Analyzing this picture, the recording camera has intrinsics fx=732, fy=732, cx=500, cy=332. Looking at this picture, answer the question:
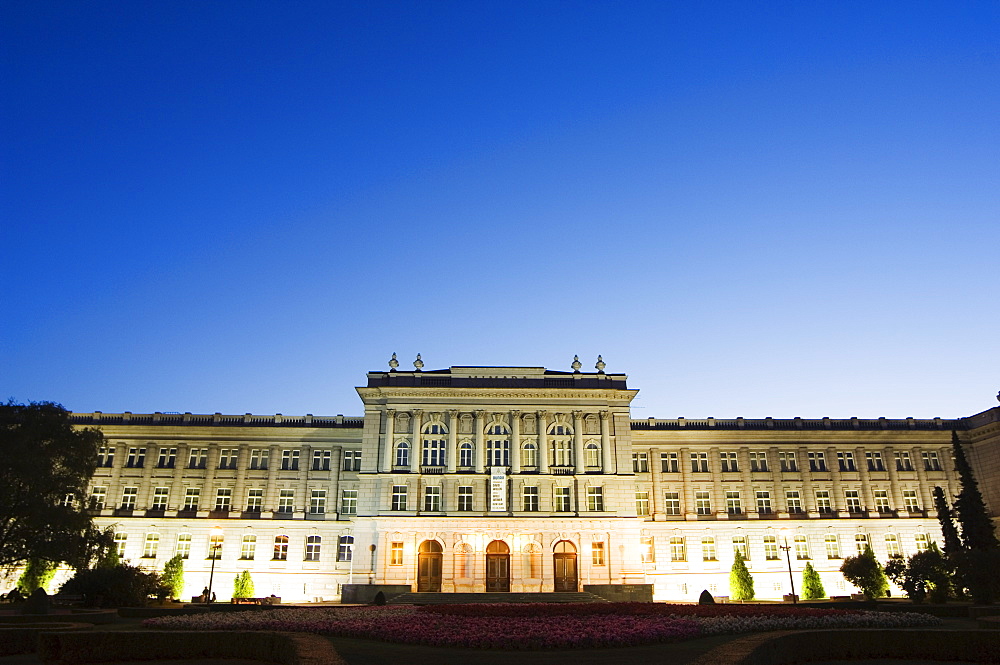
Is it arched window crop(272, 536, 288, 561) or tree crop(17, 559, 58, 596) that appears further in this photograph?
arched window crop(272, 536, 288, 561)

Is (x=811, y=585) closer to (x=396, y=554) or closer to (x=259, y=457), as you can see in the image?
(x=396, y=554)

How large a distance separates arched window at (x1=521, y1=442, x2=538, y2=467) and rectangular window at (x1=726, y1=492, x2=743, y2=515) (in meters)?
18.2

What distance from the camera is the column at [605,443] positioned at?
179 feet

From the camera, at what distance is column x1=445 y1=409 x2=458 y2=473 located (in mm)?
54062

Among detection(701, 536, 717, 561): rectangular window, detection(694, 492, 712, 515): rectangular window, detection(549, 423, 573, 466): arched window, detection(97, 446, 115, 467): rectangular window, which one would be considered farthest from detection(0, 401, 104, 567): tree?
detection(694, 492, 712, 515): rectangular window

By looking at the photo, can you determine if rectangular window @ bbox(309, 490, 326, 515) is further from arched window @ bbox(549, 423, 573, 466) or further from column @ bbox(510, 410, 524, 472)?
arched window @ bbox(549, 423, 573, 466)

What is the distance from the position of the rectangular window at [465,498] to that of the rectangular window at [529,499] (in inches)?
152

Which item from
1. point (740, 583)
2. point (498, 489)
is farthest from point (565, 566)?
point (740, 583)

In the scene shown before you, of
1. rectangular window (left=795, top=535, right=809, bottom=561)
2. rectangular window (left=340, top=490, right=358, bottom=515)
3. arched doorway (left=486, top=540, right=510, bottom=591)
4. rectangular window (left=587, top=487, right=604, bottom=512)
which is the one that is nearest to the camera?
arched doorway (left=486, top=540, right=510, bottom=591)

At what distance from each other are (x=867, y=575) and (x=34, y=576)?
53698mm

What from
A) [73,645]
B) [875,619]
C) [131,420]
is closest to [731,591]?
[875,619]

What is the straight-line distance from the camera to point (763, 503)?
6150cm

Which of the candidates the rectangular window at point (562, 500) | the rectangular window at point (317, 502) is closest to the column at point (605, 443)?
the rectangular window at point (562, 500)

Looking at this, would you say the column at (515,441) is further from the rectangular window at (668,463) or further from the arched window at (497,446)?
the rectangular window at (668,463)
